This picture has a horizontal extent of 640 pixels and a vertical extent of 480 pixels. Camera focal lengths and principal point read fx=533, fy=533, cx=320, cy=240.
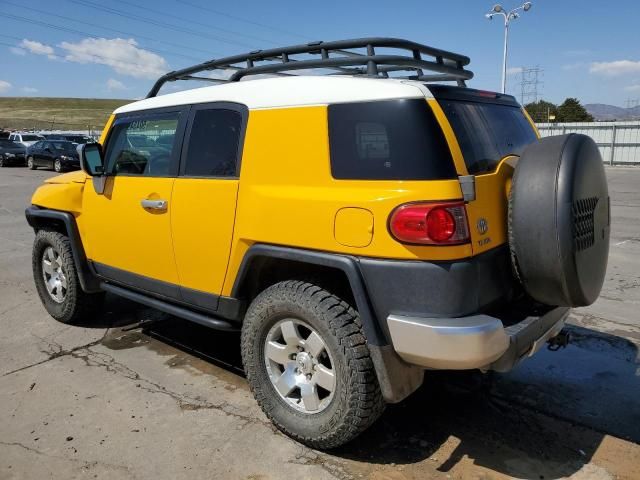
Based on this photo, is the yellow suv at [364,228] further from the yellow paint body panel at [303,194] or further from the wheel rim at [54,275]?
the wheel rim at [54,275]

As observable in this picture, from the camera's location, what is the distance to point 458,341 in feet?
7.69

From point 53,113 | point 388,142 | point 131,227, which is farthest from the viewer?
point 53,113

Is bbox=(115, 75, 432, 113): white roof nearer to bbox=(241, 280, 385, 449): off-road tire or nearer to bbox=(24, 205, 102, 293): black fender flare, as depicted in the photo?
bbox=(241, 280, 385, 449): off-road tire

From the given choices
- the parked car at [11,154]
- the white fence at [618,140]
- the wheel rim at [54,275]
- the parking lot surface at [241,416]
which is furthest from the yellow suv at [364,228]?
the parked car at [11,154]

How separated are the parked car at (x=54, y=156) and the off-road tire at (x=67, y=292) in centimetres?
2064

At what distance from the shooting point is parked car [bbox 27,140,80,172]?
24.0 m

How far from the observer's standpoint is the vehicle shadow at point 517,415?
285 centimetres

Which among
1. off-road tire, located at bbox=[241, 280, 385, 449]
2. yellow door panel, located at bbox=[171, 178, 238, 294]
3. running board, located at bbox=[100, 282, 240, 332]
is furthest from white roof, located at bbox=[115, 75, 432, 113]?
running board, located at bbox=[100, 282, 240, 332]

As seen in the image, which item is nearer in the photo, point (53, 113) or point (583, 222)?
point (583, 222)

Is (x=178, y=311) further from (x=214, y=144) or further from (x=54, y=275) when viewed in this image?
(x=54, y=275)

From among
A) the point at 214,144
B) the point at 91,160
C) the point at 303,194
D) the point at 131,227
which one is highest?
the point at 214,144

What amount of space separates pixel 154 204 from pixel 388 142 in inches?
69.7

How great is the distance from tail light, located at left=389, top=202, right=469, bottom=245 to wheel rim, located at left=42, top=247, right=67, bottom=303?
136 inches

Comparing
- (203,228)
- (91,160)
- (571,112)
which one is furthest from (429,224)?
(571,112)
